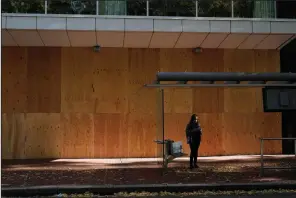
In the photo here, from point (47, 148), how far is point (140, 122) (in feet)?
12.7

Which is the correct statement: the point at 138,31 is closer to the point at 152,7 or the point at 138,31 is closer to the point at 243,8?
the point at 152,7

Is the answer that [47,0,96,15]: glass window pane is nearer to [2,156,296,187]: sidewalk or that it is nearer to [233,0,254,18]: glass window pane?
[233,0,254,18]: glass window pane

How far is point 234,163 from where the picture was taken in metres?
14.0

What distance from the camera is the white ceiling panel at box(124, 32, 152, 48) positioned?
15.1 metres

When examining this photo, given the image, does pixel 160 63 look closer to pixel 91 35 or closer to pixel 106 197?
pixel 91 35

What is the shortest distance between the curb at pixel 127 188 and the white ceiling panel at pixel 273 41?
25.1ft

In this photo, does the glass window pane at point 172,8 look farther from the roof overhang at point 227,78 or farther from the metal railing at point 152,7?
the roof overhang at point 227,78

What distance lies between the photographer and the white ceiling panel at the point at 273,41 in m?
15.8

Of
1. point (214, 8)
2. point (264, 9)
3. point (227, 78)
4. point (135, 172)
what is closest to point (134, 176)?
point (135, 172)

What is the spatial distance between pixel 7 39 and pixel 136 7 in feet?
16.6

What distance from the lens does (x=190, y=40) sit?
623 inches

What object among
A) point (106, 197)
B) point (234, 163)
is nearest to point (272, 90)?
point (234, 163)

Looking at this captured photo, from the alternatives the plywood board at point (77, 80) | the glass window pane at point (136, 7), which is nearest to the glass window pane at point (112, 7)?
the glass window pane at point (136, 7)

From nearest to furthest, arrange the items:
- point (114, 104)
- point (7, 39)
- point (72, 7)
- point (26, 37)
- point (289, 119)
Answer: point (72, 7), point (26, 37), point (7, 39), point (114, 104), point (289, 119)
